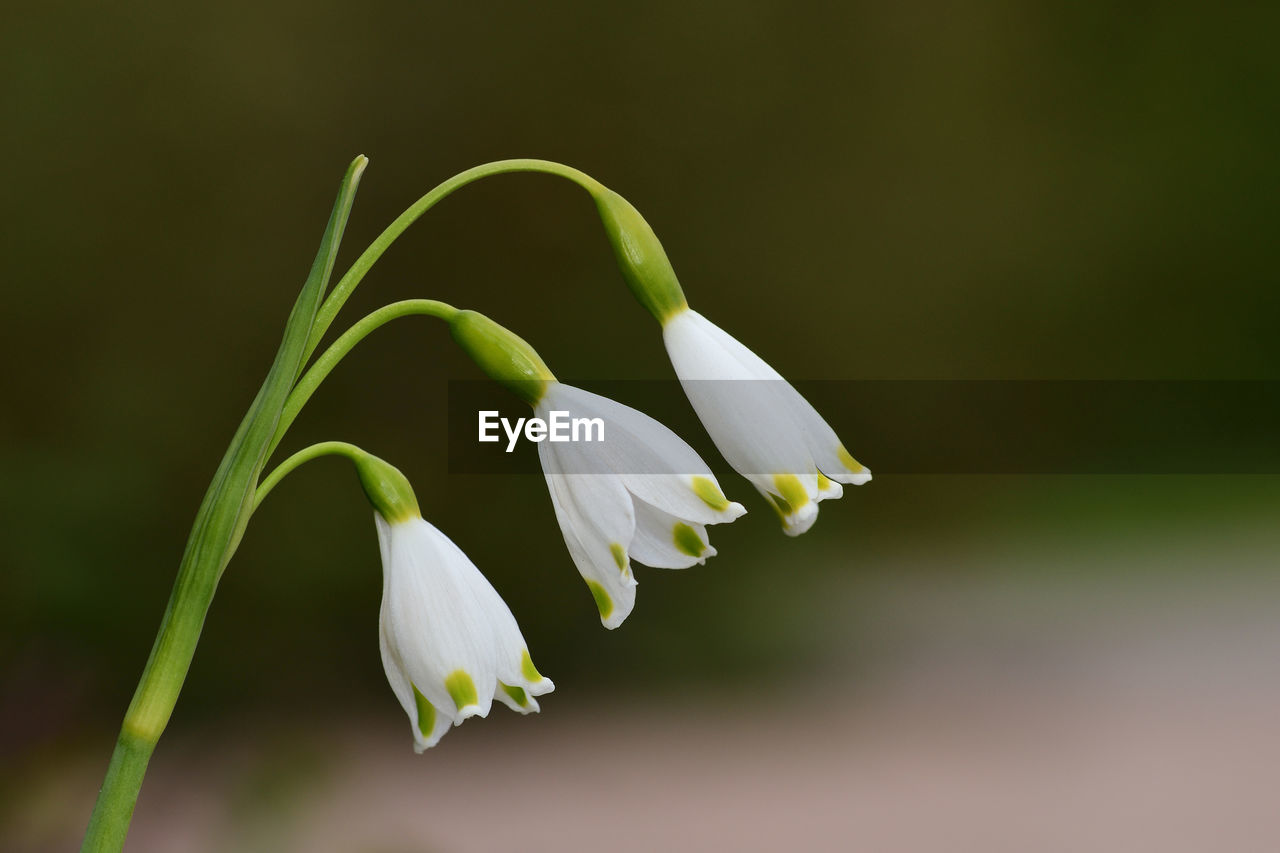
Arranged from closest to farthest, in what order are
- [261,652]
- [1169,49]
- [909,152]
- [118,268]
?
[118,268]
[261,652]
[909,152]
[1169,49]

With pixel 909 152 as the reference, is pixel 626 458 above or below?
below

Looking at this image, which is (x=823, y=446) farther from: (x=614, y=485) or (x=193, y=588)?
(x=193, y=588)

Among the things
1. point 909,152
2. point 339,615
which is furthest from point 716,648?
point 909,152

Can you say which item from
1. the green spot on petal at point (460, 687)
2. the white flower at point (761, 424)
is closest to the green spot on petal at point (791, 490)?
the white flower at point (761, 424)

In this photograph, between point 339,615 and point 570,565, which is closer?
point 339,615

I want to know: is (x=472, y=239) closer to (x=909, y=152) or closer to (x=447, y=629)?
(x=909, y=152)

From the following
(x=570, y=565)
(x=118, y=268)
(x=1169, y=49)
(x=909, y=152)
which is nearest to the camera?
(x=118, y=268)
